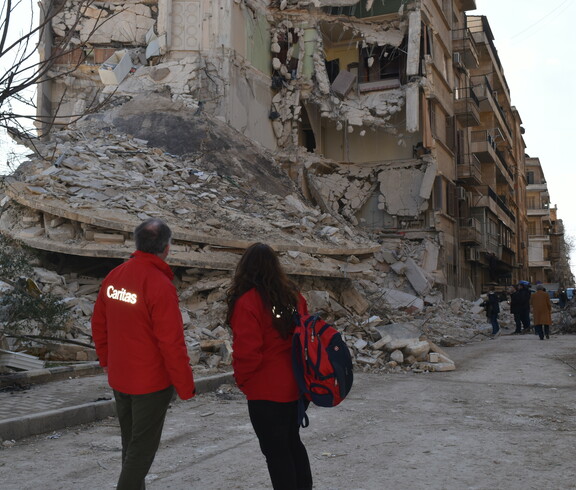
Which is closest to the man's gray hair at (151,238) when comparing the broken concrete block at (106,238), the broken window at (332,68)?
the broken concrete block at (106,238)

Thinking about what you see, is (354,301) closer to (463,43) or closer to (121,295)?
(121,295)

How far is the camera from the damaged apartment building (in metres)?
22.3

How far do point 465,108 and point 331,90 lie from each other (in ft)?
25.0

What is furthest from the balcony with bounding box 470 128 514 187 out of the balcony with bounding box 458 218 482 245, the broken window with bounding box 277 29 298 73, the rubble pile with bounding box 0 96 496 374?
the rubble pile with bounding box 0 96 496 374

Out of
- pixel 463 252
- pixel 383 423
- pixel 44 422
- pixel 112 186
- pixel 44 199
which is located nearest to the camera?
pixel 44 422

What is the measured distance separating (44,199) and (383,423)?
972 cm

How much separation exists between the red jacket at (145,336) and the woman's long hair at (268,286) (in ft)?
1.16

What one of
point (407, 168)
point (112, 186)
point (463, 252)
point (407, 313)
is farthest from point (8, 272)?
point (463, 252)

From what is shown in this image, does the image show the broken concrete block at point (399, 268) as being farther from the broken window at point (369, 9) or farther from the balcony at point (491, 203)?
the balcony at point (491, 203)

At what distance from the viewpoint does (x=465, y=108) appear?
30094 millimetres

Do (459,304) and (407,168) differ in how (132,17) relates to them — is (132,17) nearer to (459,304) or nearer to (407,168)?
(407,168)

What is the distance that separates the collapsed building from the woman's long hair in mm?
9213

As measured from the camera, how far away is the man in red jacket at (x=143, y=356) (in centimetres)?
302

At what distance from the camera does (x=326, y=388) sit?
3.05 m
